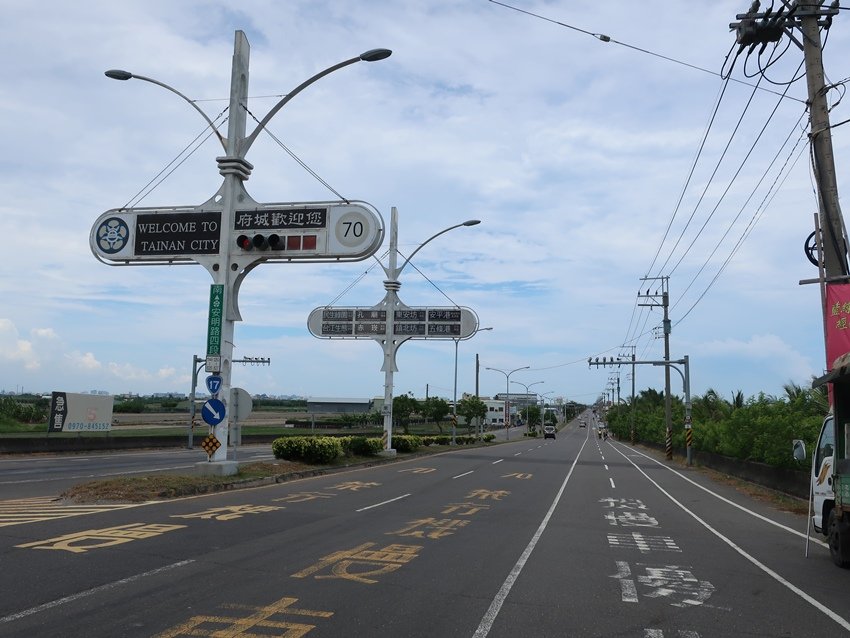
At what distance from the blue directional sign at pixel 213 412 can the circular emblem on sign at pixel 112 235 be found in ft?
22.3

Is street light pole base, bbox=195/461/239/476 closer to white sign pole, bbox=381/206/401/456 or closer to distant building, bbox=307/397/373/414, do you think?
white sign pole, bbox=381/206/401/456

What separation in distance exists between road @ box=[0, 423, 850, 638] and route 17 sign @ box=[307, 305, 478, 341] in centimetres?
2831

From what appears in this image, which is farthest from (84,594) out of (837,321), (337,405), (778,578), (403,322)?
(337,405)

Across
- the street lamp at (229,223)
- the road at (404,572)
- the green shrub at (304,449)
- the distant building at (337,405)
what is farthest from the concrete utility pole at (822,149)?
the distant building at (337,405)

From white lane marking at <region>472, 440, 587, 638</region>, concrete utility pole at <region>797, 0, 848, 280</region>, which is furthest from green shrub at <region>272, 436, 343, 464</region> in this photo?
concrete utility pole at <region>797, 0, 848, 280</region>

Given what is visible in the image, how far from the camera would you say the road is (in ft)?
20.5

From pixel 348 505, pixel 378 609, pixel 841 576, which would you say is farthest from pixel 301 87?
pixel 841 576

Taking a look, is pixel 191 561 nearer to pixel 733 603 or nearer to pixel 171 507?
pixel 171 507

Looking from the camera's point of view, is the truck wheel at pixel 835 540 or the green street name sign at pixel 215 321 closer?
the truck wheel at pixel 835 540

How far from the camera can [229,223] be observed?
19.2m

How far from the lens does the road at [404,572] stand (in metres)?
6.25

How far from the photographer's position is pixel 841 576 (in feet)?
30.6

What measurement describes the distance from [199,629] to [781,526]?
13252 mm

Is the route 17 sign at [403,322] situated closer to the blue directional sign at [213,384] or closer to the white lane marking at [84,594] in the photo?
the blue directional sign at [213,384]
